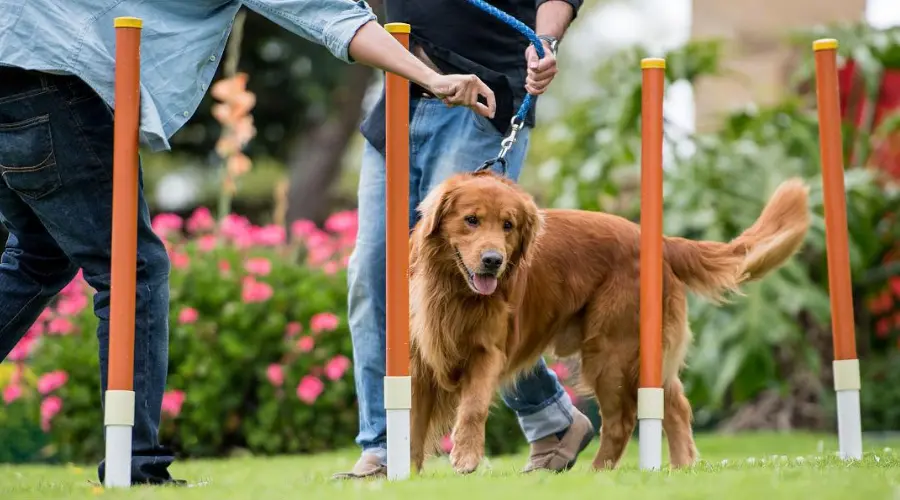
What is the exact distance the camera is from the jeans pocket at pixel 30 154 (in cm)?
326

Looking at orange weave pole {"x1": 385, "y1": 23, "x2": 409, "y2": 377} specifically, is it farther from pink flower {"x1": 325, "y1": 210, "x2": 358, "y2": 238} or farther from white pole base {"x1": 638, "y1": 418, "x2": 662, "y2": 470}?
pink flower {"x1": 325, "y1": 210, "x2": 358, "y2": 238}

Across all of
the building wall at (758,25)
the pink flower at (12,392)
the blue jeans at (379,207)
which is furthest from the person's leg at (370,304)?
the building wall at (758,25)

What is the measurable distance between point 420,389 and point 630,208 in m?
4.60

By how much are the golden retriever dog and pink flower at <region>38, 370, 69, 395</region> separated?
3.09 metres

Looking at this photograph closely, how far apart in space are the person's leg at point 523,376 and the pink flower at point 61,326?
10.1 feet

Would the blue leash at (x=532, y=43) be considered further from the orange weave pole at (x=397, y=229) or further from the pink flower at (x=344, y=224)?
the pink flower at (x=344, y=224)

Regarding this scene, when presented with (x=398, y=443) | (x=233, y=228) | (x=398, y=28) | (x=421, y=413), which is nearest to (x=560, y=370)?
(x=233, y=228)

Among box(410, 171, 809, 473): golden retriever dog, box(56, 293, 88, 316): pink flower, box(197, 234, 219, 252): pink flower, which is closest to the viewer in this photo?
box(410, 171, 809, 473): golden retriever dog

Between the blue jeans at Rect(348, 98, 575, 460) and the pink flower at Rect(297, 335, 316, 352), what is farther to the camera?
the pink flower at Rect(297, 335, 316, 352)

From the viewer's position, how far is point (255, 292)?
6449 millimetres

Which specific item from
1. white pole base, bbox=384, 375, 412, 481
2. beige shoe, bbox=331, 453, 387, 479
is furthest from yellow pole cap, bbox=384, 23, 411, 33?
beige shoe, bbox=331, 453, 387, 479

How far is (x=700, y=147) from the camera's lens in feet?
26.2

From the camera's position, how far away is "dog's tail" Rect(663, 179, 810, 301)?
436 centimetres

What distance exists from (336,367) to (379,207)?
2.57m
